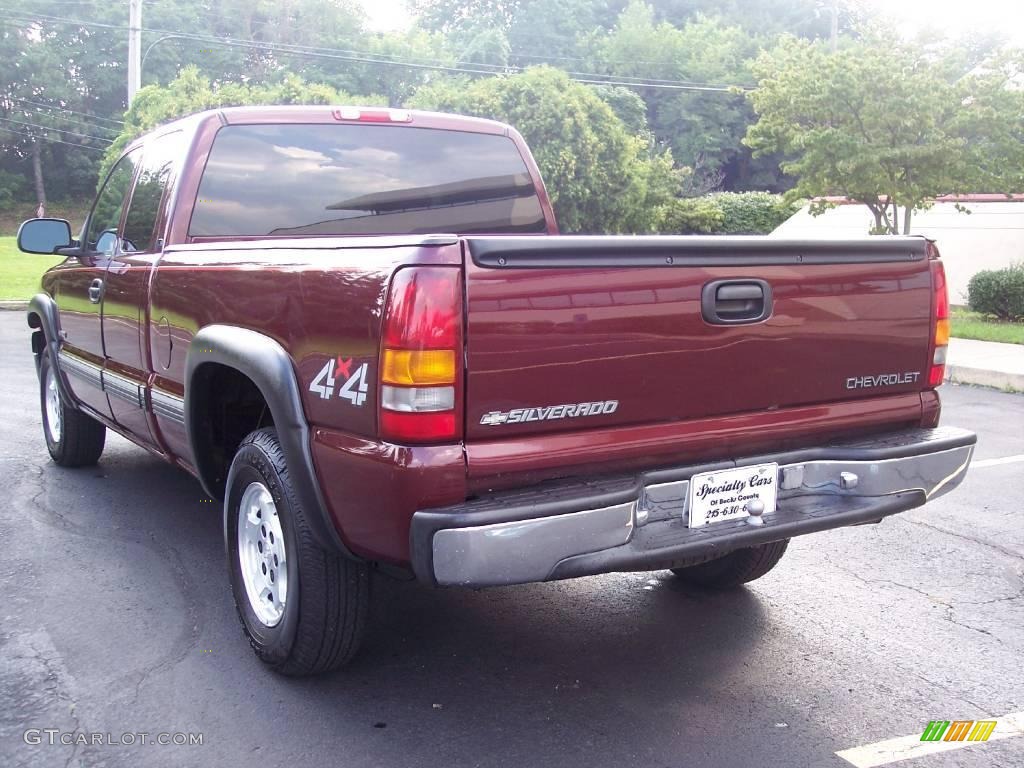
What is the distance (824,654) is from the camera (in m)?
3.74

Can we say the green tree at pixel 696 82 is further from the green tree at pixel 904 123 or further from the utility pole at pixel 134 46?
the green tree at pixel 904 123

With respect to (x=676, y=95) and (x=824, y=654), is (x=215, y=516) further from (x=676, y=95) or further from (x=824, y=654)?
(x=676, y=95)

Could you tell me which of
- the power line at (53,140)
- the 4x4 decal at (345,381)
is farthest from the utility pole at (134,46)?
the power line at (53,140)

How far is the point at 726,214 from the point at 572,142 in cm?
1177

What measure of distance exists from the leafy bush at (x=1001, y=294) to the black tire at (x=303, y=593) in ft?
48.6

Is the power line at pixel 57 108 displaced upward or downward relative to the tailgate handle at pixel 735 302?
upward

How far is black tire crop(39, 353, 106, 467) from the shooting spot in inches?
239

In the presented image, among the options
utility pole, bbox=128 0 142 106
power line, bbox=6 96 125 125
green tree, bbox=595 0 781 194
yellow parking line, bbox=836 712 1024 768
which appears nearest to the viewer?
yellow parking line, bbox=836 712 1024 768

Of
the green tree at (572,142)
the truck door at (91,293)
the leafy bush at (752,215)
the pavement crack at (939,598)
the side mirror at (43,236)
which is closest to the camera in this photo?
the pavement crack at (939,598)

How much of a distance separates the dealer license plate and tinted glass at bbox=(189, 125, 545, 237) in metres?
2.12

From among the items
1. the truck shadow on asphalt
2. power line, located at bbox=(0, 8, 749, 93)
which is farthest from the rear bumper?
power line, located at bbox=(0, 8, 749, 93)

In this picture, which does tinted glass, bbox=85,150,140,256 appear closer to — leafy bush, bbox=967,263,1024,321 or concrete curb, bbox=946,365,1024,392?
concrete curb, bbox=946,365,1024,392

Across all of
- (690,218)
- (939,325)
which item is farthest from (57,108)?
(939,325)

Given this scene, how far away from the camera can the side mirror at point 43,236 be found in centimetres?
538
